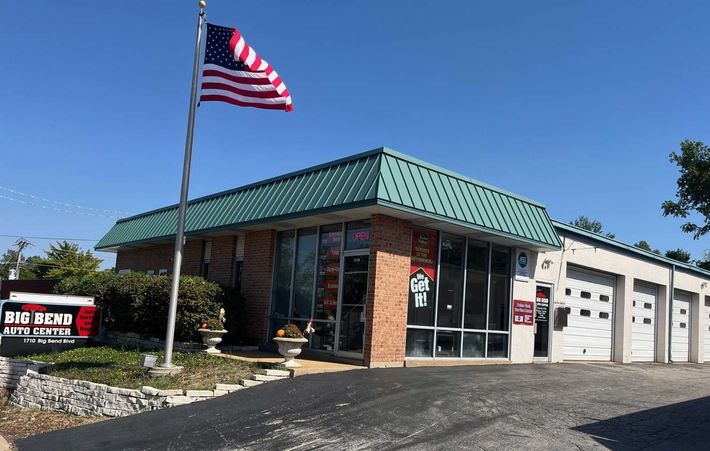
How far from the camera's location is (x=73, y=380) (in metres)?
10.3

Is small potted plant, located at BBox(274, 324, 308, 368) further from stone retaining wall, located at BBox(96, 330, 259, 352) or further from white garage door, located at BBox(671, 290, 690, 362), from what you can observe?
white garage door, located at BBox(671, 290, 690, 362)

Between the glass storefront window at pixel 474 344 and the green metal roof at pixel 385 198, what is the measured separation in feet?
8.76

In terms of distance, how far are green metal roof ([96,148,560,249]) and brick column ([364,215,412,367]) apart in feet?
2.94

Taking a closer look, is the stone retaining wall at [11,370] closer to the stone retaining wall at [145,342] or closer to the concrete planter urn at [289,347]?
the stone retaining wall at [145,342]

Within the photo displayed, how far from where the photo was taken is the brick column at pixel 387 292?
1190 centimetres

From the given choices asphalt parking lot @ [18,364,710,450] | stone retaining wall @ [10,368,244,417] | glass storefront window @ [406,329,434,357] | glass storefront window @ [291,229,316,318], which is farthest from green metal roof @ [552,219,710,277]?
stone retaining wall @ [10,368,244,417]

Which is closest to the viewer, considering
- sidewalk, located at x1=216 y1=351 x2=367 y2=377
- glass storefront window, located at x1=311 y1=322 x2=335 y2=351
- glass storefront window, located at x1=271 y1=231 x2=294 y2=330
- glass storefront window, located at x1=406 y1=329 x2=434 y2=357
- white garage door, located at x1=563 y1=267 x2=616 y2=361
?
sidewalk, located at x1=216 y1=351 x2=367 y2=377

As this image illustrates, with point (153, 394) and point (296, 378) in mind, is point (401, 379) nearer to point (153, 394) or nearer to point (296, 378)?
point (296, 378)

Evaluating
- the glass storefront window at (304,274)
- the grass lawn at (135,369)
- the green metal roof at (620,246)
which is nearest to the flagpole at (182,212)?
the grass lawn at (135,369)

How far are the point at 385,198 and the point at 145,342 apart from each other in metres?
8.22

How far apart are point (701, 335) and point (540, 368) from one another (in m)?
13.6

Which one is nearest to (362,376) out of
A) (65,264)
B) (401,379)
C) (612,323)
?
(401,379)

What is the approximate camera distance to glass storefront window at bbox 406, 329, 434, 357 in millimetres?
12781

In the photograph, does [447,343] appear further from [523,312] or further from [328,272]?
[328,272]
